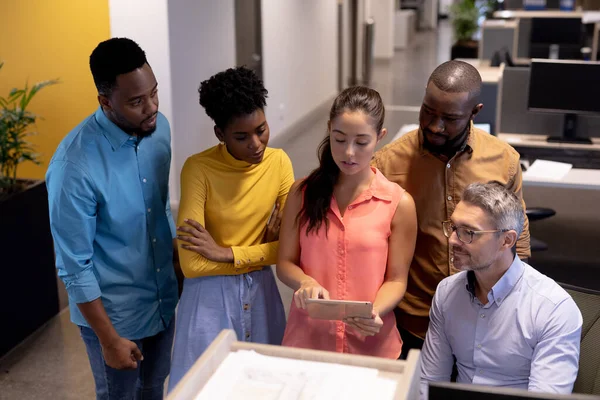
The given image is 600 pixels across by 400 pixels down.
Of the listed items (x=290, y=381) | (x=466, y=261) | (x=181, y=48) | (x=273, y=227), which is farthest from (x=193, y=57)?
(x=290, y=381)

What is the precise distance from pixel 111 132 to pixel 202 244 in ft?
1.35

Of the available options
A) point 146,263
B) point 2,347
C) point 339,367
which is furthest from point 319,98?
point 339,367

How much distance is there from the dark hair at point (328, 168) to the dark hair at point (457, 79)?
0.72 ft

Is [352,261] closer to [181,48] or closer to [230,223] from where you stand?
[230,223]

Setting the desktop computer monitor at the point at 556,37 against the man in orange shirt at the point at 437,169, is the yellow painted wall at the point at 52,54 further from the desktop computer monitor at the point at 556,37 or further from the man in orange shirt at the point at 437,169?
the desktop computer monitor at the point at 556,37

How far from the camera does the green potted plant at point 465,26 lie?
10672mm

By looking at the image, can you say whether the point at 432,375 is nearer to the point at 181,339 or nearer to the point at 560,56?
the point at 181,339

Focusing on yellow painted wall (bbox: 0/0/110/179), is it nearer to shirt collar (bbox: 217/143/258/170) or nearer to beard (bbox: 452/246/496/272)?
shirt collar (bbox: 217/143/258/170)

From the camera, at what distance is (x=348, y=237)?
6.13 ft

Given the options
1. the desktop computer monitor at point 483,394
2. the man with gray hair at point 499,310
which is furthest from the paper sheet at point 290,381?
the man with gray hair at point 499,310

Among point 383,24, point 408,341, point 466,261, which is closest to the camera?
point 466,261

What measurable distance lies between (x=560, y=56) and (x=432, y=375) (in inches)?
270

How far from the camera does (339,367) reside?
1232 millimetres

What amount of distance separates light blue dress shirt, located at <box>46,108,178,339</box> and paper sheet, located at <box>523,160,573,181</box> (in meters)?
2.98
